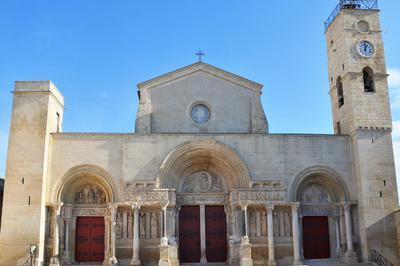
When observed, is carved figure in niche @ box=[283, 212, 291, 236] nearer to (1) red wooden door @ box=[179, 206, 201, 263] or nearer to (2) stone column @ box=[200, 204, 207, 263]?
(2) stone column @ box=[200, 204, 207, 263]

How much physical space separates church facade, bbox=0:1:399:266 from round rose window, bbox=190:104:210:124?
0.05 metres

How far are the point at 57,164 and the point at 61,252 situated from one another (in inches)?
140

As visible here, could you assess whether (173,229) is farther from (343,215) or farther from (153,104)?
(343,215)

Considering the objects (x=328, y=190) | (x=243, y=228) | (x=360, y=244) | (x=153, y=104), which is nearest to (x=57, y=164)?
(x=153, y=104)

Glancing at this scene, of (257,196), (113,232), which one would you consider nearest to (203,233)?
(257,196)

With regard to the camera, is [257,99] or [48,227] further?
[257,99]

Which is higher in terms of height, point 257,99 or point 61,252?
point 257,99

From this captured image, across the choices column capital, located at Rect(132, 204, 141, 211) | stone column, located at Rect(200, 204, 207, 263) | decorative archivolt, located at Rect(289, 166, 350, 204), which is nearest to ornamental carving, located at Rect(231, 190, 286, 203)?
decorative archivolt, located at Rect(289, 166, 350, 204)

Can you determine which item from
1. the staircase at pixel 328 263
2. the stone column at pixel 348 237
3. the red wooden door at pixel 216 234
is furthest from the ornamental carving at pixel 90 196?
the stone column at pixel 348 237

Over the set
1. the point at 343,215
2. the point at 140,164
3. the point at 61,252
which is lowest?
the point at 61,252

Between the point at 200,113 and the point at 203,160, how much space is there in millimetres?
2205

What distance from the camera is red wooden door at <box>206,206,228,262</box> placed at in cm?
2078

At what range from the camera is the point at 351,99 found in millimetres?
21531

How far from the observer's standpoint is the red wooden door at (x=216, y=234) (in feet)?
68.2
